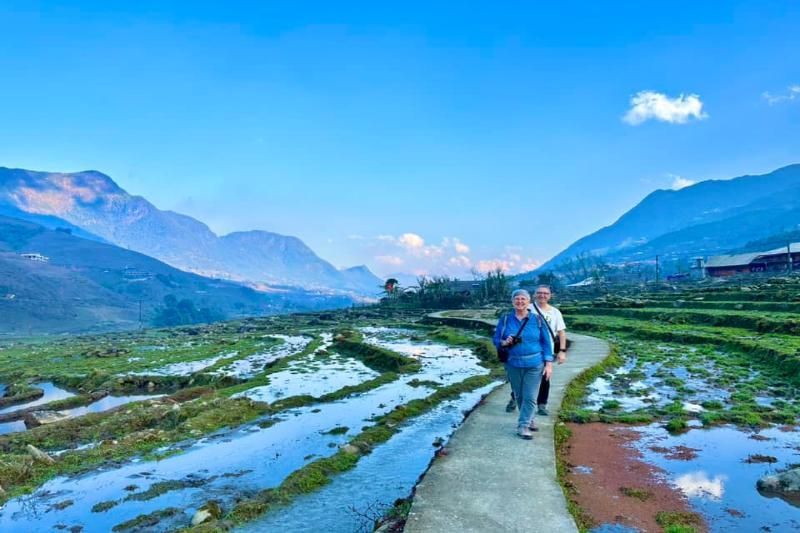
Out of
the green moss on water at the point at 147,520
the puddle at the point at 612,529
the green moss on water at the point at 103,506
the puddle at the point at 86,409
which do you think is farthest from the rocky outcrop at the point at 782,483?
the puddle at the point at 86,409

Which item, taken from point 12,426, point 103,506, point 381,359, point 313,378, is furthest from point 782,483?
point 12,426

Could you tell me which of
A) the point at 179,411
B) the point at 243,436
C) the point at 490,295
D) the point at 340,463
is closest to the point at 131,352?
the point at 179,411

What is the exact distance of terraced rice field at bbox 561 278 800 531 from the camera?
25.6 feet

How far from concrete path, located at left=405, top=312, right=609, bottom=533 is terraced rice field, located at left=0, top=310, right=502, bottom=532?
3.42 ft

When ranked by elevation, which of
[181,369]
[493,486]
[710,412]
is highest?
[493,486]

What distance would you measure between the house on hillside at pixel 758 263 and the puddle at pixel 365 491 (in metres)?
83.3

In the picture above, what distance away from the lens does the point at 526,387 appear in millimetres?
9766

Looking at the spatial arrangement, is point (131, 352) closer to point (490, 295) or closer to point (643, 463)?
point (643, 463)

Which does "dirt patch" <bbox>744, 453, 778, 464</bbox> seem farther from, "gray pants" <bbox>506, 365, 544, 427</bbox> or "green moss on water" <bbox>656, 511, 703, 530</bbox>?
"gray pants" <bbox>506, 365, 544, 427</bbox>

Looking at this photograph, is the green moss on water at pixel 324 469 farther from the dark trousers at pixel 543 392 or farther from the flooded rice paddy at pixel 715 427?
the flooded rice paddy at pixel 715 427

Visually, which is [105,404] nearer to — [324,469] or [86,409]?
[86,409]

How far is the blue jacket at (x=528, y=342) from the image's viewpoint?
9508 mm

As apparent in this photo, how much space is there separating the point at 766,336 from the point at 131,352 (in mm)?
48550

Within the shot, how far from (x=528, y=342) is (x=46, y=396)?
1108 inches
